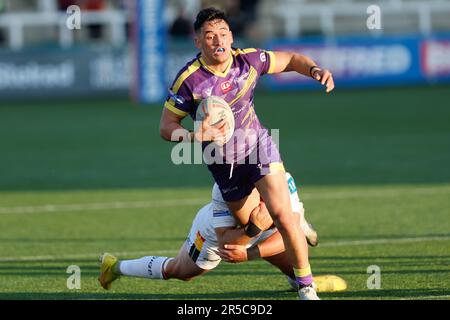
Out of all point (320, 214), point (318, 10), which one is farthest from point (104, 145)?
point (318, 10)

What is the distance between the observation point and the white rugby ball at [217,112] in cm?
806

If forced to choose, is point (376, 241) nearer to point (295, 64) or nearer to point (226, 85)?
point (295, 64)

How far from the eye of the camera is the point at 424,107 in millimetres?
26266

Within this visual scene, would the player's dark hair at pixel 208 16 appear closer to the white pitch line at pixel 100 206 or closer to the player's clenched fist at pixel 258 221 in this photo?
the player's clenched fist at pixel 258 221

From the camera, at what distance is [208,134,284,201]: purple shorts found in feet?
27.7

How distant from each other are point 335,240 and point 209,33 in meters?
3.84

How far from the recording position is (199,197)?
48.9 ft

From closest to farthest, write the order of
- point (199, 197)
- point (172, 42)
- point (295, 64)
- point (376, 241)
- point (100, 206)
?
point (295, 64) < point (376, 241) < point (100, 206) < point (199, 197) < point (172, 42)

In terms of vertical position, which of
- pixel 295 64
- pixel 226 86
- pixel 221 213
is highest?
pixel 295 64

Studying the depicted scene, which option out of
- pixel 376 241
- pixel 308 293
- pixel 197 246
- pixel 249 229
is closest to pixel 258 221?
pixel 249 229

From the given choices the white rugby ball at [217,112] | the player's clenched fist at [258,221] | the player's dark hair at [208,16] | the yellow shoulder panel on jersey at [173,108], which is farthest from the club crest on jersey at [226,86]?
the player's clenched fist at [258,221]

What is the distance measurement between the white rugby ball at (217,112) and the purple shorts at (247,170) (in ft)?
1.06

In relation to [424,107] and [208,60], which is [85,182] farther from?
[424,107]

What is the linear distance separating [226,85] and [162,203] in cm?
609
